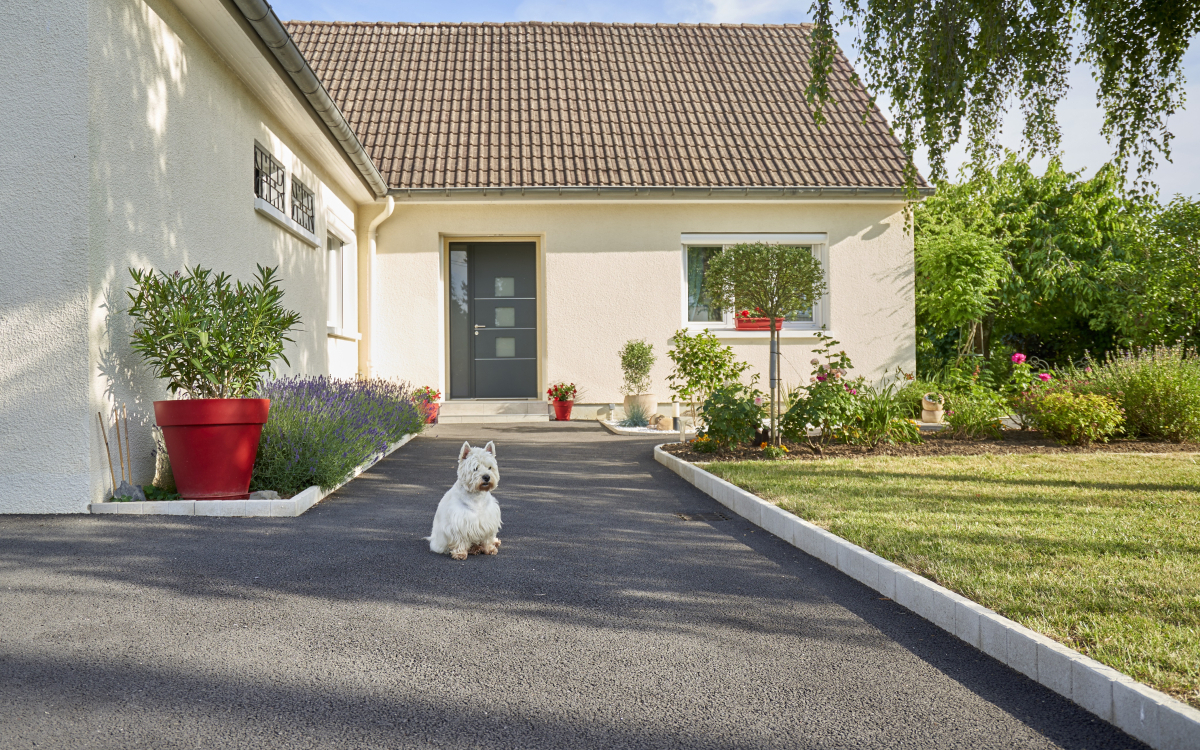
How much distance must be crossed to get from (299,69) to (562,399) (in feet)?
23.0

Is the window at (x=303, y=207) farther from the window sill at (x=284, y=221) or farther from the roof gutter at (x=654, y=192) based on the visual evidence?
the roof gutter at (x=654, y=192)

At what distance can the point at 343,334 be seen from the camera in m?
11.7

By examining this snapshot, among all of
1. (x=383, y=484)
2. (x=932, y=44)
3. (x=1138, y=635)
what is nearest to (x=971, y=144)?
(x=932, y=44)

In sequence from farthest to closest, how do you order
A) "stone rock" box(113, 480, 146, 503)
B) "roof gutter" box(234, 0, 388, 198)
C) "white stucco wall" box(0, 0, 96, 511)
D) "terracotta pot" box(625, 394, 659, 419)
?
"terracotta pot" box(625, 394, 659, 419), "roof gutter" box(234, 0, 388, 198), "stone rock" box(113, 480, 146, 503), "white stucco wall" box(0, 0, 96, 511)

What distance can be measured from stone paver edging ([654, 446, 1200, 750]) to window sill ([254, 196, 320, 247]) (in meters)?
6.26

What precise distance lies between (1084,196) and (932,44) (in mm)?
2068

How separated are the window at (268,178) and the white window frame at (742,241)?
6734 millimetres

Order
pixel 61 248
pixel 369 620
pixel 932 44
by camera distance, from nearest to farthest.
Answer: pixel 369 620
pixel 61 248
pixel 932 44

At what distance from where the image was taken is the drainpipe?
13.1 m

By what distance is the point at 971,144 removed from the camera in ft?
22.2

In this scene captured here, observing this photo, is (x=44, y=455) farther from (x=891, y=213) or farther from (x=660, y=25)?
(x=660, y=25)

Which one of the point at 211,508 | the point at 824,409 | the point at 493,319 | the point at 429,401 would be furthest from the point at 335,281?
the point at 824,409

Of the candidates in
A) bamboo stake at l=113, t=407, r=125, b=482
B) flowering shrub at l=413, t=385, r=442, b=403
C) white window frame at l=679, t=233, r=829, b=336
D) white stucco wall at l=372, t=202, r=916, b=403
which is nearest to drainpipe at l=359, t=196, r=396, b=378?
white stucco wall at l=372, t=202, r=916, b=403

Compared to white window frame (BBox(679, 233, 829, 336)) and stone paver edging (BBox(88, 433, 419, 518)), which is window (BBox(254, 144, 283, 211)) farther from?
white window frame (BBox(679, 233, 829, 336))
